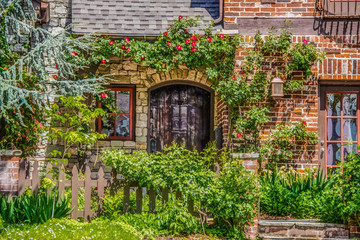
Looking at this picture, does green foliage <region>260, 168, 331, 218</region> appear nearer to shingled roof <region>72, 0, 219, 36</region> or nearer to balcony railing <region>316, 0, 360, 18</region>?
balcony railing <region>316, 0, 360, 18</region>

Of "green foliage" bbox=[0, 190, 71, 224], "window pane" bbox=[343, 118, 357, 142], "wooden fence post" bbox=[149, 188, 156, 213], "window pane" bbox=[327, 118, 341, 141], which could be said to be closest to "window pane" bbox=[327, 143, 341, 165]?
"window pane" bbox=[327, 118, 341, 141]

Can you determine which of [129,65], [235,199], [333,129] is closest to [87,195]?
[235,199]

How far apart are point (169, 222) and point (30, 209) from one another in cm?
180

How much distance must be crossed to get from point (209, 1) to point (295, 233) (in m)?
4.87

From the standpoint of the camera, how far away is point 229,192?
6.46m

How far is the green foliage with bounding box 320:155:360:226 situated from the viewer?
6.35 meters

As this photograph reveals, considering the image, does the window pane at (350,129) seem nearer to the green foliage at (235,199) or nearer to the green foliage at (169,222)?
the green foliage at (235,199)

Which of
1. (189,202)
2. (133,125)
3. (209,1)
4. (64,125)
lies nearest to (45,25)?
(64,125)

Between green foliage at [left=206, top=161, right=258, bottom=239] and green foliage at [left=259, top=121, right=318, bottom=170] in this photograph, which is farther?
green foliage at [left=259, top=121, right=318, bottom=170]

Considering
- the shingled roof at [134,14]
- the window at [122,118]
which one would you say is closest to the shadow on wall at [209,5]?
the shingled roof at [134,14]

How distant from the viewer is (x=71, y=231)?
18.2ft

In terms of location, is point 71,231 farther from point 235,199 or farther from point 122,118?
point 122,118

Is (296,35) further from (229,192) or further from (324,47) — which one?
(229,192)

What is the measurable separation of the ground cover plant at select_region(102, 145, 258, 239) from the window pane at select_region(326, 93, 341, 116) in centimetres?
313
